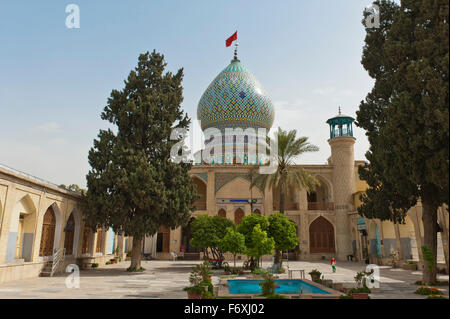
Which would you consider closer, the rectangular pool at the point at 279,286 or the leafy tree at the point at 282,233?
the rectangular pool at the point at 279,286

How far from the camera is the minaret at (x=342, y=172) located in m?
28.0

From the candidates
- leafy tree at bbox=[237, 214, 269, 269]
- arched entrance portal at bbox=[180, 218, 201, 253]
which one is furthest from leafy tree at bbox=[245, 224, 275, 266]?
arched entrance portal at bbox=[180, 218, 201, 253]

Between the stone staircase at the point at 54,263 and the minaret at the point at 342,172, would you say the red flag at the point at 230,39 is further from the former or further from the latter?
the stone staircase at the point at 54,263

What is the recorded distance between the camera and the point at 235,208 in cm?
2917

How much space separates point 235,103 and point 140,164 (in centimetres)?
1799

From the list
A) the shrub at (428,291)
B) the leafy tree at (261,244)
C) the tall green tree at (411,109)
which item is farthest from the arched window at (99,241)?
the shrub at (428,291)

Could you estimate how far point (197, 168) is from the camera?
29.6 metres

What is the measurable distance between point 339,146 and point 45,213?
Result: 22046 mm

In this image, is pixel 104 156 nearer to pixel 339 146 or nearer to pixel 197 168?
pixel 197 168

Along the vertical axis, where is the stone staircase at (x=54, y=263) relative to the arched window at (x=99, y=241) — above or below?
below

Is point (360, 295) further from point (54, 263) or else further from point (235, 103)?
point (235, 103)

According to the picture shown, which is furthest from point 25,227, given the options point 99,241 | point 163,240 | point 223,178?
point 223,178

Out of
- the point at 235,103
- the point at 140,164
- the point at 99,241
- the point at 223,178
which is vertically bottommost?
the point at 99,241

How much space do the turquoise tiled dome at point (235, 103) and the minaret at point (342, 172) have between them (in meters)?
6.92
